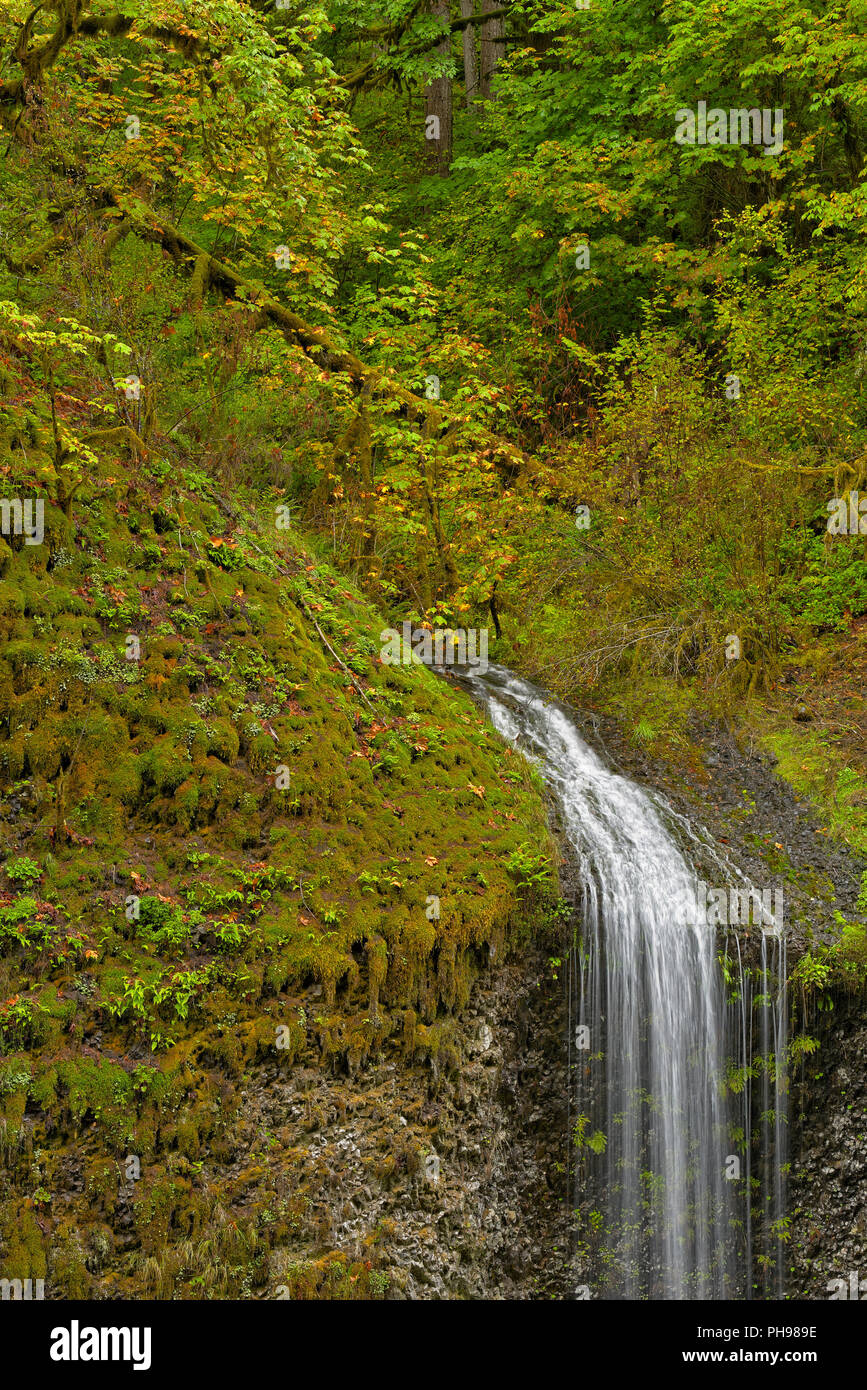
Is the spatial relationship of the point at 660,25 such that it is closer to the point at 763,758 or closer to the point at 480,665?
the point at 480,665

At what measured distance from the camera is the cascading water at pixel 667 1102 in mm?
6863

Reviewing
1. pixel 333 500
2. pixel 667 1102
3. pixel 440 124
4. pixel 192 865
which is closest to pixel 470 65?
pixel 440 124

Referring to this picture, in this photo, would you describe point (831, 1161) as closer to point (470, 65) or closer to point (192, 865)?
point (192, 865)

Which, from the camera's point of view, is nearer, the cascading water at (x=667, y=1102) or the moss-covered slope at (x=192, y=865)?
the moss-covered slope at (x=192, y=865)

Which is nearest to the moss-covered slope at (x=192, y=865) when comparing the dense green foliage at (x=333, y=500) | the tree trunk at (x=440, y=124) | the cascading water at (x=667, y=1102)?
the dense green foliage at (x=333, y=500)

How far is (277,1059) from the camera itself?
570cm

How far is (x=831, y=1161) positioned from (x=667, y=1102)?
3.87 ft

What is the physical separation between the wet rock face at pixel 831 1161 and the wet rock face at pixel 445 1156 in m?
1.68

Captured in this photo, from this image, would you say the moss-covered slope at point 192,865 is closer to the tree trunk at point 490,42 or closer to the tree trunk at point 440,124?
the tree trunk at point 440,124

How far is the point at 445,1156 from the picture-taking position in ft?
20.3

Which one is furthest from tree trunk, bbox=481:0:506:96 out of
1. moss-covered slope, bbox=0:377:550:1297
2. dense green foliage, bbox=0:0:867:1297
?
moss-covered slope, bbox=0:377:550:1297

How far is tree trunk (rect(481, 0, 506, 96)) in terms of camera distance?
54.1ft

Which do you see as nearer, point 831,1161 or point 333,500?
point 831,1161

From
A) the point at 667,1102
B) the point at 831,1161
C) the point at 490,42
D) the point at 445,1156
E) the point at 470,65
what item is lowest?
the point at 831,1161
